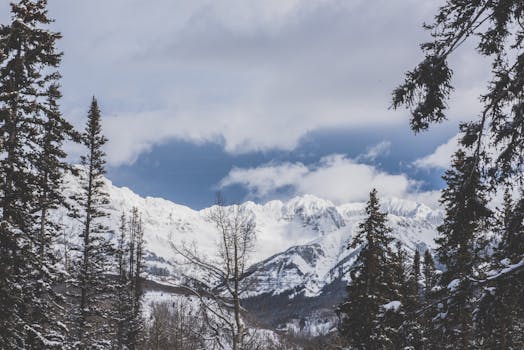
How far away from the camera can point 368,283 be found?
2505 cm

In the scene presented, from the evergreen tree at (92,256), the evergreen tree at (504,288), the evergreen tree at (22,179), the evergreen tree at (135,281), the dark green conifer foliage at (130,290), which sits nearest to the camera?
the evergreen tree at (504,288)

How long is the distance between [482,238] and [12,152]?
13733 mm

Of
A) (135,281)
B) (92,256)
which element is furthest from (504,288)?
(135,281)

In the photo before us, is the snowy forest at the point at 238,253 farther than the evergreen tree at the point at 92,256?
No

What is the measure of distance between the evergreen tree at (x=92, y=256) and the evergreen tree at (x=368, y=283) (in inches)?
508

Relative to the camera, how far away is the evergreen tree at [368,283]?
Result: 80.1ft

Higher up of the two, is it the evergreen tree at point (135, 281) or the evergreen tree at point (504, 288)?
the evergreen tree at point (135, 281)

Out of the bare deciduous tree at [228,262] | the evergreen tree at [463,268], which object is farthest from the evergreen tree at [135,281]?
the evergreen tree at [463,268]

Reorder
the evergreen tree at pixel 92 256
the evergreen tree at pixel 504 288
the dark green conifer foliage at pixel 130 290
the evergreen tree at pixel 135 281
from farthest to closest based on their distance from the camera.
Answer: the evergreen tree at pixel 135 281 → the dark green conifer foliage at pixel 130 290 → the evergreen tree at pixel 92 256 → the evergreen tree at pixel 504 288

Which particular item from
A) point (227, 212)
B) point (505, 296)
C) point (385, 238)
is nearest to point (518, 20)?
point (505, 296)

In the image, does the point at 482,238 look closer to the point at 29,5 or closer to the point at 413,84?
the point at 413,84

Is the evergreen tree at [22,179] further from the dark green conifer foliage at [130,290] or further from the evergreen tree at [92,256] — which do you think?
the dark green conifer foliage at [130,290]

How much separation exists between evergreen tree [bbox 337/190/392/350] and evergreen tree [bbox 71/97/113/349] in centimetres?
1291

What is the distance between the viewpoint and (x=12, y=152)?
1486 cm
